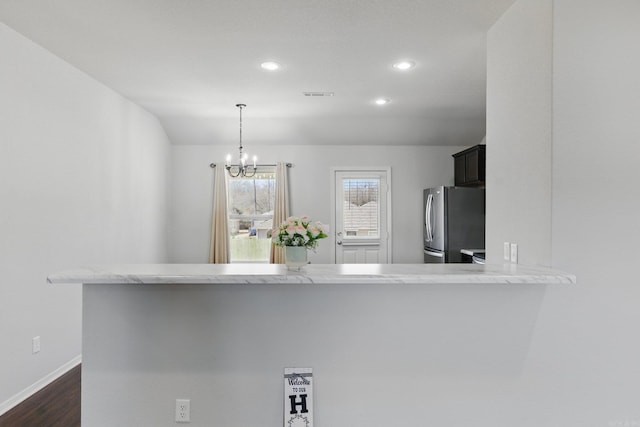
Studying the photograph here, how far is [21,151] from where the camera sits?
289cm

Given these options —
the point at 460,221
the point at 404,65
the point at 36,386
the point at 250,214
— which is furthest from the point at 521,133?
the point at 250,214

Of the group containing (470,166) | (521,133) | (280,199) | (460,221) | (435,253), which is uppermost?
(470,166)

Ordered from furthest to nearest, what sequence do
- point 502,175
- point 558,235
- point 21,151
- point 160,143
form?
point 160,143, point 21,151, point 502,175, point 558,235

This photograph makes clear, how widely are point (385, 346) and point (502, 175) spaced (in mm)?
1260

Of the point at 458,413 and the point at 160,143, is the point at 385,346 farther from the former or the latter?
the point at 160,143

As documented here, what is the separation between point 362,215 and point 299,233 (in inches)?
167

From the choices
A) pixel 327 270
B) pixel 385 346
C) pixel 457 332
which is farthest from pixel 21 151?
pixel 457 332

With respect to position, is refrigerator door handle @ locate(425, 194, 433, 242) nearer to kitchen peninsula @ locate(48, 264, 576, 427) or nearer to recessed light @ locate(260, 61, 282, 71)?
recessed light @ locate(260, 61, 282, 71)

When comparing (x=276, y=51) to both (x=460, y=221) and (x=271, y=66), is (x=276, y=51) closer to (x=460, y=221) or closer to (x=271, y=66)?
(x=271, y=66)

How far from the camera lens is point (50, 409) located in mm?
2754

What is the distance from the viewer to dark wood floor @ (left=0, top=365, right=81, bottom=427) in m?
2.58

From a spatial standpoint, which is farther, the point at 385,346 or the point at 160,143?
the point at 160,143

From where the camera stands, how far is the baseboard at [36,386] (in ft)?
8.98

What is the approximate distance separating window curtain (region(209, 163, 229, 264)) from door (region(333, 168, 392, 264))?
1692mm
